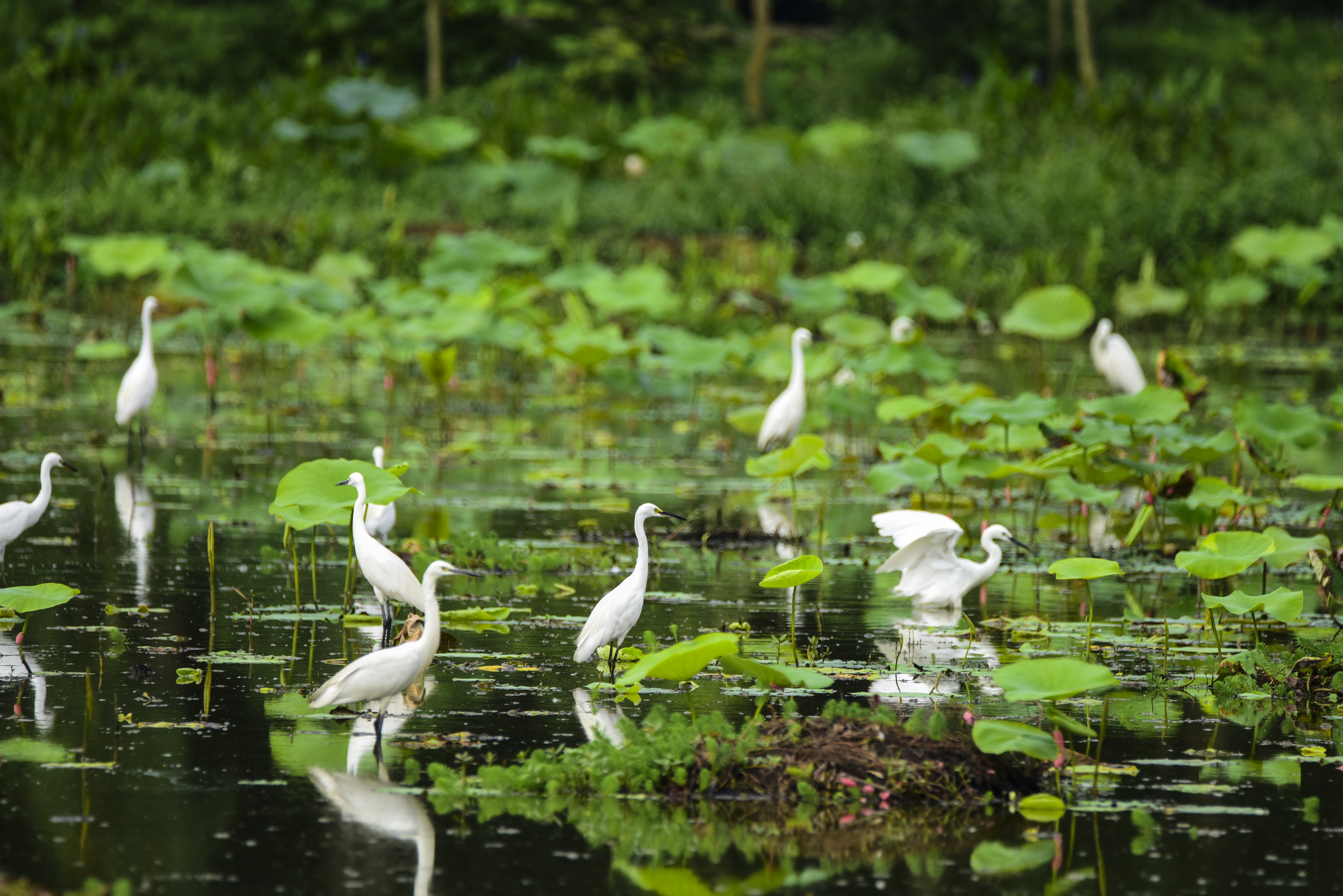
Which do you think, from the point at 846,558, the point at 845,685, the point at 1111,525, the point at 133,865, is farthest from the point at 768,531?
the point at 133,865

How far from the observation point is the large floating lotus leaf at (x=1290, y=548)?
254 inches

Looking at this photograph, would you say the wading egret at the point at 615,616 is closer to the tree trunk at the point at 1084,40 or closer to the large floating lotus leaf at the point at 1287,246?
the large floating lotus leaf at the point at 1287,246

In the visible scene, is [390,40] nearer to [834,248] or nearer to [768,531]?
[834,248]

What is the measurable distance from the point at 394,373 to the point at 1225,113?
15758 mm

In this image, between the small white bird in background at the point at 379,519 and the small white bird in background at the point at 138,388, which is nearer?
the small white bird in background at the point at 379,519

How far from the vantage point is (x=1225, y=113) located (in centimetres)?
2609

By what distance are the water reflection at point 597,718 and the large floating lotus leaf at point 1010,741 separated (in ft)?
3.21

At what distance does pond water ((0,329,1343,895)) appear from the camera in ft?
13.1

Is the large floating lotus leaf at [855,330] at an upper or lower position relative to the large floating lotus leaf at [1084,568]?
Answer: upper

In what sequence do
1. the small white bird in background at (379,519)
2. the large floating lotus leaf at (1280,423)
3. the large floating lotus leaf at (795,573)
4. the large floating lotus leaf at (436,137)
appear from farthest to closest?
1. the large floating lotus leaf at (436,137)
2. the large floating lotus leaf at (1280,423)
3. the small white bird in background at (379,519)
4. the large floating lotus leaf at (795,573)

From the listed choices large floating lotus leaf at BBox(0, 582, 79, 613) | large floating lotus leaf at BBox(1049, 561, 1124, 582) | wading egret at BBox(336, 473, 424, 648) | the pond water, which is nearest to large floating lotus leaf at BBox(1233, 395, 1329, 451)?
the pond water

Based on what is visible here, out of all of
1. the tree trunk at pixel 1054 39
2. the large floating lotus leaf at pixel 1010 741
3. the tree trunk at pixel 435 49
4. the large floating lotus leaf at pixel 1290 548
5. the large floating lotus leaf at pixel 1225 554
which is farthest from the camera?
the tree trunk at pixel 1054 39

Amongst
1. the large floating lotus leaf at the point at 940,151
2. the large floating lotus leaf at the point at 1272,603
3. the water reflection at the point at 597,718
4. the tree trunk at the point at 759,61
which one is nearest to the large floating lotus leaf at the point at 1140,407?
the large floating lotus leaf at the point at 1272,603

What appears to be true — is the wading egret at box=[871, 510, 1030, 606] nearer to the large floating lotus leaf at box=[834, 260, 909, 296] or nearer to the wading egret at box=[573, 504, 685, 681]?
the wading egret at box=[573, 504, 685, 681]
